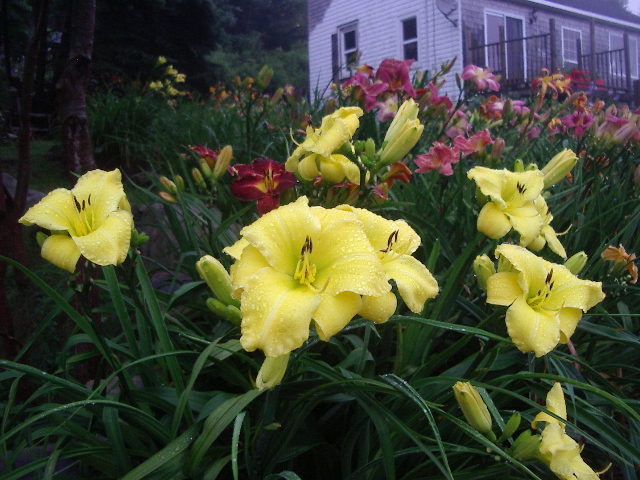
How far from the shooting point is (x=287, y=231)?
0.69 metres

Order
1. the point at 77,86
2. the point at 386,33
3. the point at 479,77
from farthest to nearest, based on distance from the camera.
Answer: the point at 386,33, the point at 479,77, the point at 77,86

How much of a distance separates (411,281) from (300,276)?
190 millimetres

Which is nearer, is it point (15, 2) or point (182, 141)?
point (15, 2)

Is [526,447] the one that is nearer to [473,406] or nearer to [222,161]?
[473,406]

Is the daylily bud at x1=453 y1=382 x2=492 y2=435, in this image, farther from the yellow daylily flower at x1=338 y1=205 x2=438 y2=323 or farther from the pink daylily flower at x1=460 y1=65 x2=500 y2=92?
the pink daylily flower at x1=460 y1=65 x2=500 y2=92

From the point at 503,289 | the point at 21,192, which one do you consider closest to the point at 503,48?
the point at 21,192

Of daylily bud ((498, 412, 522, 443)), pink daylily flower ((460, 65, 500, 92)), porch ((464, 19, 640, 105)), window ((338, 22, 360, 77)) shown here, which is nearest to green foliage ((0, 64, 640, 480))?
daylily bud ((498, 412, 522, 443))

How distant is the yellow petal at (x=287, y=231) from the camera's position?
668 millimetres

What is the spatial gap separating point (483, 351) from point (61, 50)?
715 cm

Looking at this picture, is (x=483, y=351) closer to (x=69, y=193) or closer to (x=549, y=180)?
(x=549, y=180)

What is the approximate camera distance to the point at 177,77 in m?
7.49

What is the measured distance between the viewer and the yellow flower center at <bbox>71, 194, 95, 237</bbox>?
814 mm

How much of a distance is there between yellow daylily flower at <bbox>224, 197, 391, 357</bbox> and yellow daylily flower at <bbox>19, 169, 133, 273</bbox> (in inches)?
8.4

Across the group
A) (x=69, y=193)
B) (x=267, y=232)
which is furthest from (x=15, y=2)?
(x=267, y=232)
